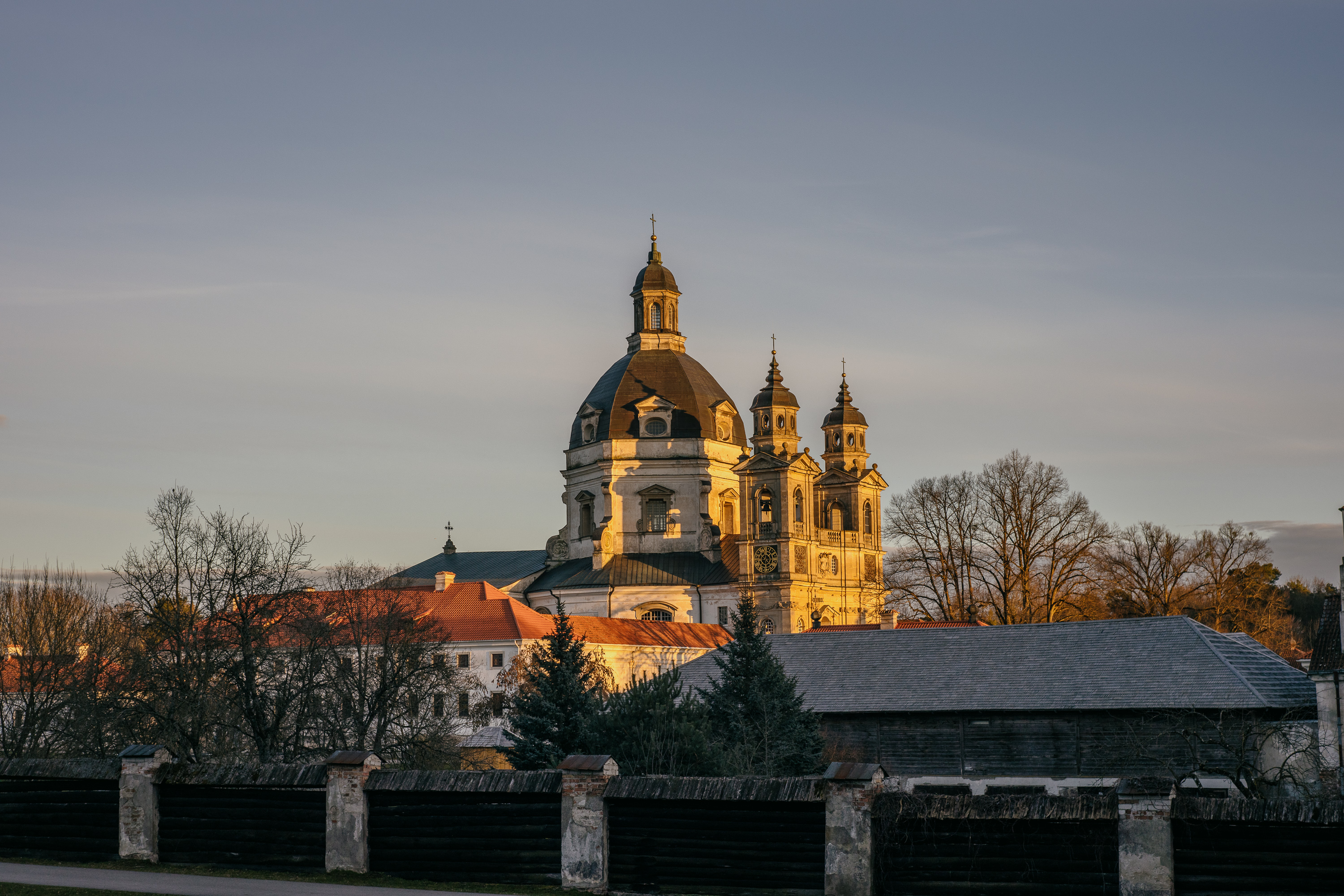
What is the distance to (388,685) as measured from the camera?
43.4 meters

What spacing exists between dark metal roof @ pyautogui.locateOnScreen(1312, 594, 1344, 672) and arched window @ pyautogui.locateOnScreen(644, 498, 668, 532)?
56.4m

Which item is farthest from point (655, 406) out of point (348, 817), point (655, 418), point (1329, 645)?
point (348, 817)

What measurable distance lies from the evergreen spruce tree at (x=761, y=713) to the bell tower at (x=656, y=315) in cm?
5777

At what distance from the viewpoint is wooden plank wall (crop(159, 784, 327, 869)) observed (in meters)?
19.3

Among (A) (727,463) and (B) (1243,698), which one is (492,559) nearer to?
(A) (727,463)

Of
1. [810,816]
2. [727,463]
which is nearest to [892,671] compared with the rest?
[810,816]

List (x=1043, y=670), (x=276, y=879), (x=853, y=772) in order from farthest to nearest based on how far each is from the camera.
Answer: (x=1043, y=670) → (x=276, y=879) → (x=853, y=772)

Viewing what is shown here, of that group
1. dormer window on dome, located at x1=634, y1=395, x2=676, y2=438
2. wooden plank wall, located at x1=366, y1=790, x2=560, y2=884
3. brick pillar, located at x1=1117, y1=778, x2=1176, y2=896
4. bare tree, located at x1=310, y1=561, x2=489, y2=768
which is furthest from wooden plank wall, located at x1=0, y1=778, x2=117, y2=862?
dormer window on dome, located at x1=634, y1=395, x2=676, y2=438

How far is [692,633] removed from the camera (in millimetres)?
79188

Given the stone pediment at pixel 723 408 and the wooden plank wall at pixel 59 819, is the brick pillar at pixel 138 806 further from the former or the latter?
the stone pediment at pixel 723 408

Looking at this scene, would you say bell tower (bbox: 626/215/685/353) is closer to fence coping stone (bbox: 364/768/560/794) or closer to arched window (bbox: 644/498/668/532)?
arched window (bbox: 644/498/668/532)

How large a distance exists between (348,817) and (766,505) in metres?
63.2

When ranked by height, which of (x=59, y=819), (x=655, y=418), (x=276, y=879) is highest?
(x=655, y=418)

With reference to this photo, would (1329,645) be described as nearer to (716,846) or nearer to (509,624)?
(716,846)
